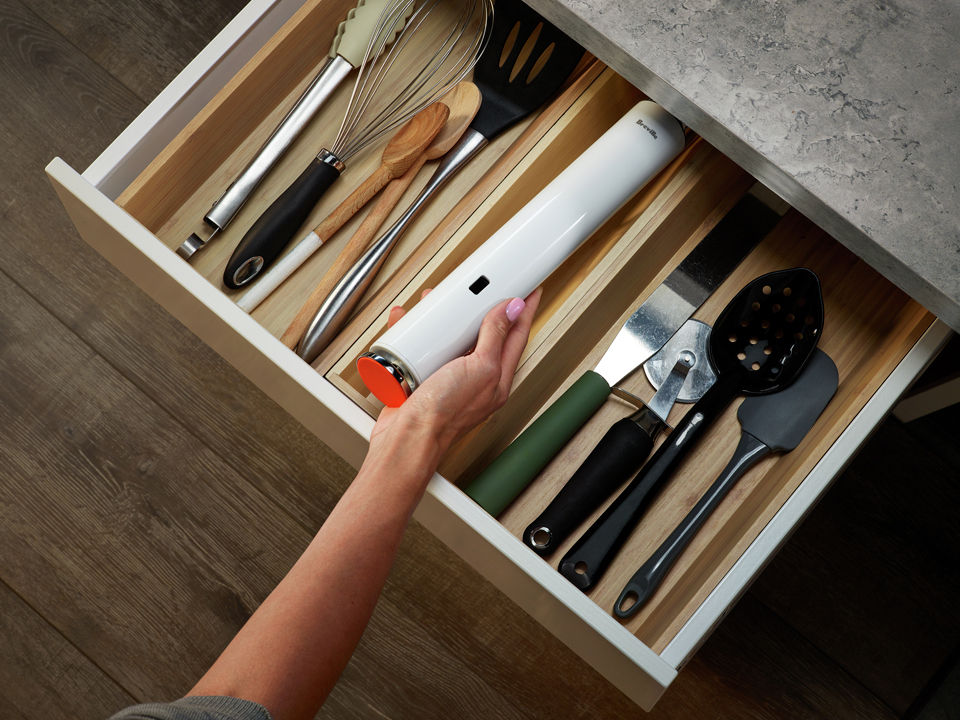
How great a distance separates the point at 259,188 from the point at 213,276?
3.0 inches

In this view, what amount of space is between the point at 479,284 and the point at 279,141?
22 cm

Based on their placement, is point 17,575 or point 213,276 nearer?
point 213,276

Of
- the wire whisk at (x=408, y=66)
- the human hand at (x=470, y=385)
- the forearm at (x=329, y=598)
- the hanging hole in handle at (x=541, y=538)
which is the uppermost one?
the wire whisk at (x=408, y=66)

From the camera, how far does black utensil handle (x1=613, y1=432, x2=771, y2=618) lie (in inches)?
22.6

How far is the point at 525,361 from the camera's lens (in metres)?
0.59

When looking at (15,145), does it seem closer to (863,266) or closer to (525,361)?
(525,361)

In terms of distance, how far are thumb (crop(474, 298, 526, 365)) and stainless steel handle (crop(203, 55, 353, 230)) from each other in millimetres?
227

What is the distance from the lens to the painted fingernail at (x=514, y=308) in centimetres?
56

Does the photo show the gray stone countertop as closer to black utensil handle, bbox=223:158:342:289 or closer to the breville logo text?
the breville logo text

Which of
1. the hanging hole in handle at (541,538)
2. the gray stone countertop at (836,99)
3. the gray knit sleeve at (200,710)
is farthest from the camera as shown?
the hanging hole in handle at (541,538)

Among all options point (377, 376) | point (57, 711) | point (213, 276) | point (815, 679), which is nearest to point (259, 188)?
point (213, 276)

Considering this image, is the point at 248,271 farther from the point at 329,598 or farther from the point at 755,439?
the point at 755,439

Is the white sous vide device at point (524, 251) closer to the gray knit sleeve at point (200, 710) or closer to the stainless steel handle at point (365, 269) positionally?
the stainless steel handle at point (365, 269)

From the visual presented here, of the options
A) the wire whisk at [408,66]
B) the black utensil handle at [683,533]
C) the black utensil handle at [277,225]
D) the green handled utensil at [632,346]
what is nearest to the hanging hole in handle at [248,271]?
the black utensil handle at [277,225]
